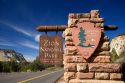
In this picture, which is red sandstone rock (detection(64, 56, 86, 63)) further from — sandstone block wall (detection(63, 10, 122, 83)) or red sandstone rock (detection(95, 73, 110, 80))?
red sandstone rock (detection(95, 73, 110, 80))

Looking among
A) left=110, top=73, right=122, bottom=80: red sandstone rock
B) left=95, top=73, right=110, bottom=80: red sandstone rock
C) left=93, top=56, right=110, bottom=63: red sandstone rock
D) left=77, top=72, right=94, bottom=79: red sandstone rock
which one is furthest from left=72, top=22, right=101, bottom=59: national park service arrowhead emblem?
left=110, top=73, right=122, bottom=80: red sandstone rock

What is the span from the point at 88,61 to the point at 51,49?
4.45ft

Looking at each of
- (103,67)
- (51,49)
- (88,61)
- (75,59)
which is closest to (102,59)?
(103,67)

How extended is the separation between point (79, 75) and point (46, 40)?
1836 millimetres

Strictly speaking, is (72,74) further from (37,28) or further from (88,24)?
(37,28)

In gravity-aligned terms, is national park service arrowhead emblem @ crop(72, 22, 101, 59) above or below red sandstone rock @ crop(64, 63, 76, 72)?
above

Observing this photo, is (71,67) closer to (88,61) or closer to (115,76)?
(88,61)

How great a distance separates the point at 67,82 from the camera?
8.36 m

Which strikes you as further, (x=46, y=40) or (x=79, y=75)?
(x=46, y=40)

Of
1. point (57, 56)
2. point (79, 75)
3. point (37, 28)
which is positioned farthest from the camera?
A: point (37, 28)

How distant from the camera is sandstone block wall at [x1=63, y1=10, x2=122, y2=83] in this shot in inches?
320

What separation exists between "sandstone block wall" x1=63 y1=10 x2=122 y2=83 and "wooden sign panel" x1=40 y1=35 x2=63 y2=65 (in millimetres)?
286

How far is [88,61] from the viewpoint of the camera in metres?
8.30

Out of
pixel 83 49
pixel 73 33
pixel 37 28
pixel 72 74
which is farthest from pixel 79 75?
pixel 37 28
